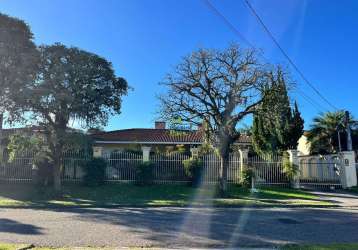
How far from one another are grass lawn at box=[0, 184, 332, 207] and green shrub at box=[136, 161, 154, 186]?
0.59m

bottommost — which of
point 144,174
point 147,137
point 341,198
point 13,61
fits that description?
point 341,198

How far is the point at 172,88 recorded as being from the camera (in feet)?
66.6

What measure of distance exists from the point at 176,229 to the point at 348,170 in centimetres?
1779

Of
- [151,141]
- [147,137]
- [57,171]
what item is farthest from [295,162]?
[147,137]

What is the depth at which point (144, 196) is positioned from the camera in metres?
19.6

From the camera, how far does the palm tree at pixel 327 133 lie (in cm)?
3716

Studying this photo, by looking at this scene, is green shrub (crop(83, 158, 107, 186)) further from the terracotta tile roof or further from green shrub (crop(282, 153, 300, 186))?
green shrub (crop(282, 153, 300, 186))

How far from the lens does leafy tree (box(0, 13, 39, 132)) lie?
60.5 feet

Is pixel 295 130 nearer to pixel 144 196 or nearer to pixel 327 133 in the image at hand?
pixel 327 133

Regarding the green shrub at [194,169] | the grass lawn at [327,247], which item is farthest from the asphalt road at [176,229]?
the green shrub at [194,169]

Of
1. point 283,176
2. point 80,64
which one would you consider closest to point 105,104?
point 80,64

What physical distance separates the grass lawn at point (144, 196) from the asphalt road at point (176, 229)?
141 inches

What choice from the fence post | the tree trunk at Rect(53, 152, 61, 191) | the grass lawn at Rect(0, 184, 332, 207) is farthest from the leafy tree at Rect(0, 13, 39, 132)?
the fence post

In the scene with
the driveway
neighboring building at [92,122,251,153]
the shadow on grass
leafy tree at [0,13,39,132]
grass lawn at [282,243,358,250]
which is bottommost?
the driveway
